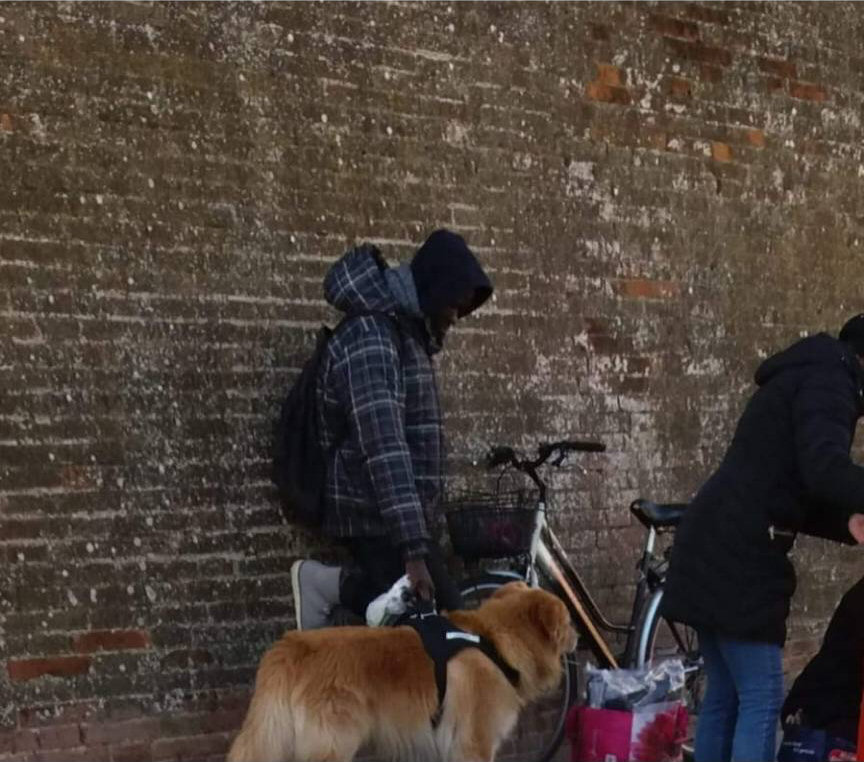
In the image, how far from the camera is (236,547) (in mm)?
5895

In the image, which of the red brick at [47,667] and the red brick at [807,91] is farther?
the red brick at [807,91]

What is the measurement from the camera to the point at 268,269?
6004 mm

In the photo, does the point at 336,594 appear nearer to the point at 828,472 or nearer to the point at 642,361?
the point at 828,472

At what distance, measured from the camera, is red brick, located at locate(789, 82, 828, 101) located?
323 inches

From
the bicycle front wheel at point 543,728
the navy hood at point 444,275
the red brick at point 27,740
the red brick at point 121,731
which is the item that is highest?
the navy hood at point 444,275

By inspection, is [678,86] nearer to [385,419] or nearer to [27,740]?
[385,419]

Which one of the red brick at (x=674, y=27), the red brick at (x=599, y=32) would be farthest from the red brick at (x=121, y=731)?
the red brick at (x=674, y=27)

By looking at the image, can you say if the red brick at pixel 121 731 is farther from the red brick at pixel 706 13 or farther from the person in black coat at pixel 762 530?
the red brick at pixel 706 13

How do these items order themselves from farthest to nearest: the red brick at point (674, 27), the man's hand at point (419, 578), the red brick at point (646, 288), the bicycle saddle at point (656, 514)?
1. the red brick at point (674, 27)
2. the red brick at point (646, 288)
3. the bicycle saddle at point (656, 514)
4. the man's hand at point (419, 578)

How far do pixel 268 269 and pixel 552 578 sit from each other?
1.87 meters

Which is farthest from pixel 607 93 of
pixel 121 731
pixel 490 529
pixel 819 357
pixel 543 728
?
pixel 121 731

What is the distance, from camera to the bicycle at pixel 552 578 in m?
6.23

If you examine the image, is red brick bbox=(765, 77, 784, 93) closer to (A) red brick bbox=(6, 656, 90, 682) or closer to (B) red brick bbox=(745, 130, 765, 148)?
(B) red brick bbox=(745, 130, 765, 148)

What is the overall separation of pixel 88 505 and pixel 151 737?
946 mm
